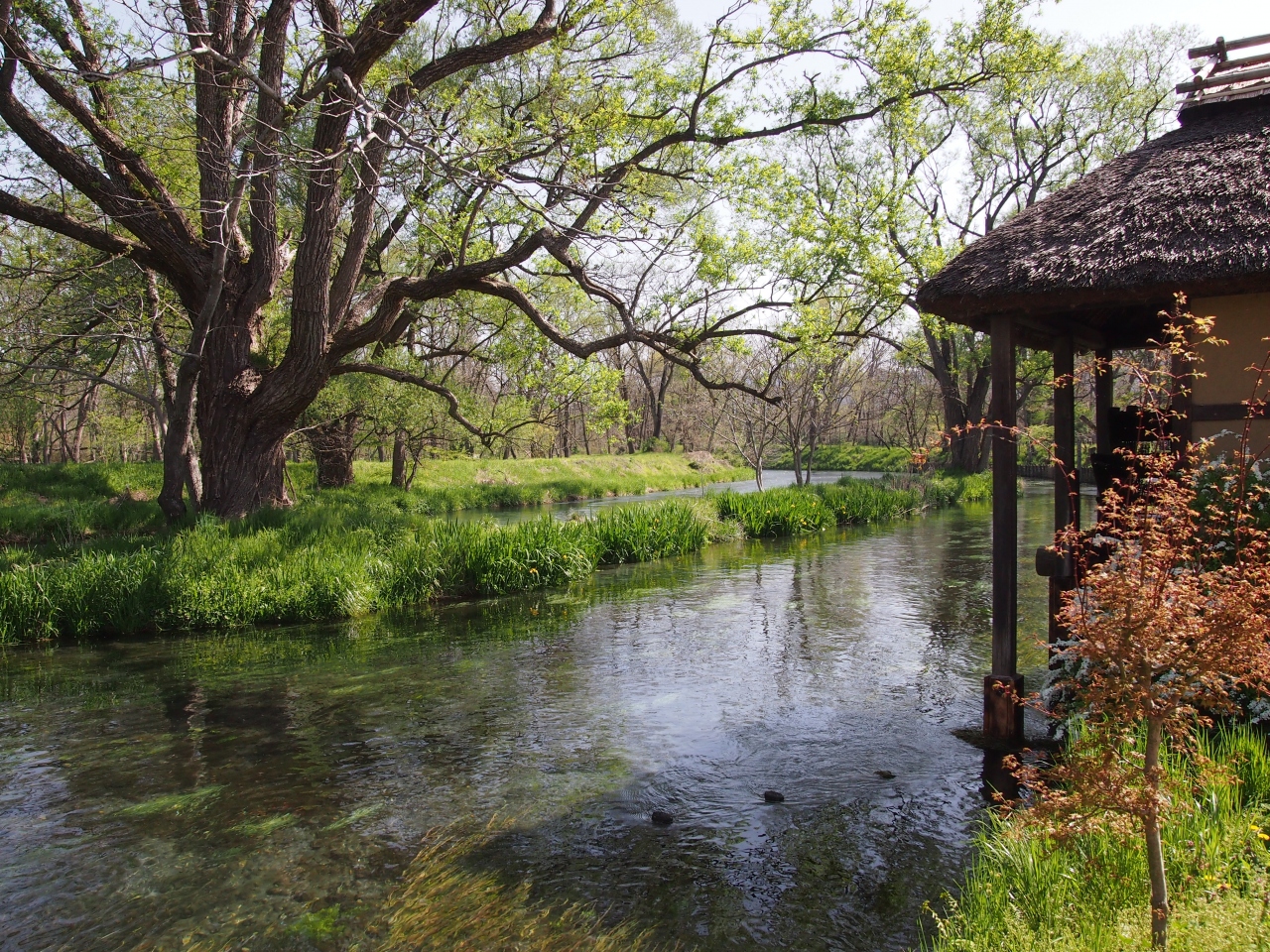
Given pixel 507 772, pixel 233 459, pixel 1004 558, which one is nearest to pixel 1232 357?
pixel 1004 558

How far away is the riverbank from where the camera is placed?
32.8ft

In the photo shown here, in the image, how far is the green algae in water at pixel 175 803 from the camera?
5.39m

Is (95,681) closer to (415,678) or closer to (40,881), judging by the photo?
(415,678)

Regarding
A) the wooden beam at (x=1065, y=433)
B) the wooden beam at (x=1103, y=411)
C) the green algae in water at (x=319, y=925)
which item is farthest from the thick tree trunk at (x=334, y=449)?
the green algae in water at (x=319, y=925)

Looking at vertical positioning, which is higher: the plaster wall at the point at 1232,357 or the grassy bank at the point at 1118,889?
the plaster wall at the point at 1232,357

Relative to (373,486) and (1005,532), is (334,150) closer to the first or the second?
(1005,532)

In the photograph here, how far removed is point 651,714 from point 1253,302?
5.41 meters

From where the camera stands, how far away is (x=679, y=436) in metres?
54.6

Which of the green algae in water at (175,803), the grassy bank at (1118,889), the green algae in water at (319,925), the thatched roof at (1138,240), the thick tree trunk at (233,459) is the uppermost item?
the thatched roof at (1138,240)

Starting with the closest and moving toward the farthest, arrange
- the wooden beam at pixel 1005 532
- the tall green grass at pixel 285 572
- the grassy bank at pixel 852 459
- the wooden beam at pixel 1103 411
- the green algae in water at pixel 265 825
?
1. the green algae in water at pixel 265 825
2. the wooden beam at pixel 1005 532
3. the wooden beam at pixel 1103 411
4. the tall green grass at pixel 285 572
5. the grassy bank at pixel 852 459

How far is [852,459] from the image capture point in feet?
173

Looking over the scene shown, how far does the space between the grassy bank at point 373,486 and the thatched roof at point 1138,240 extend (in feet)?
45.2

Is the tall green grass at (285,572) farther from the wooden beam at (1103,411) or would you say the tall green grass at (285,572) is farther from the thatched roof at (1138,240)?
the thatched roof at (1138,240)

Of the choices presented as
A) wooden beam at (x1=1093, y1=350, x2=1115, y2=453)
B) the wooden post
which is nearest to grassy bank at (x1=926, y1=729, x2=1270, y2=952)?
the wooden post
